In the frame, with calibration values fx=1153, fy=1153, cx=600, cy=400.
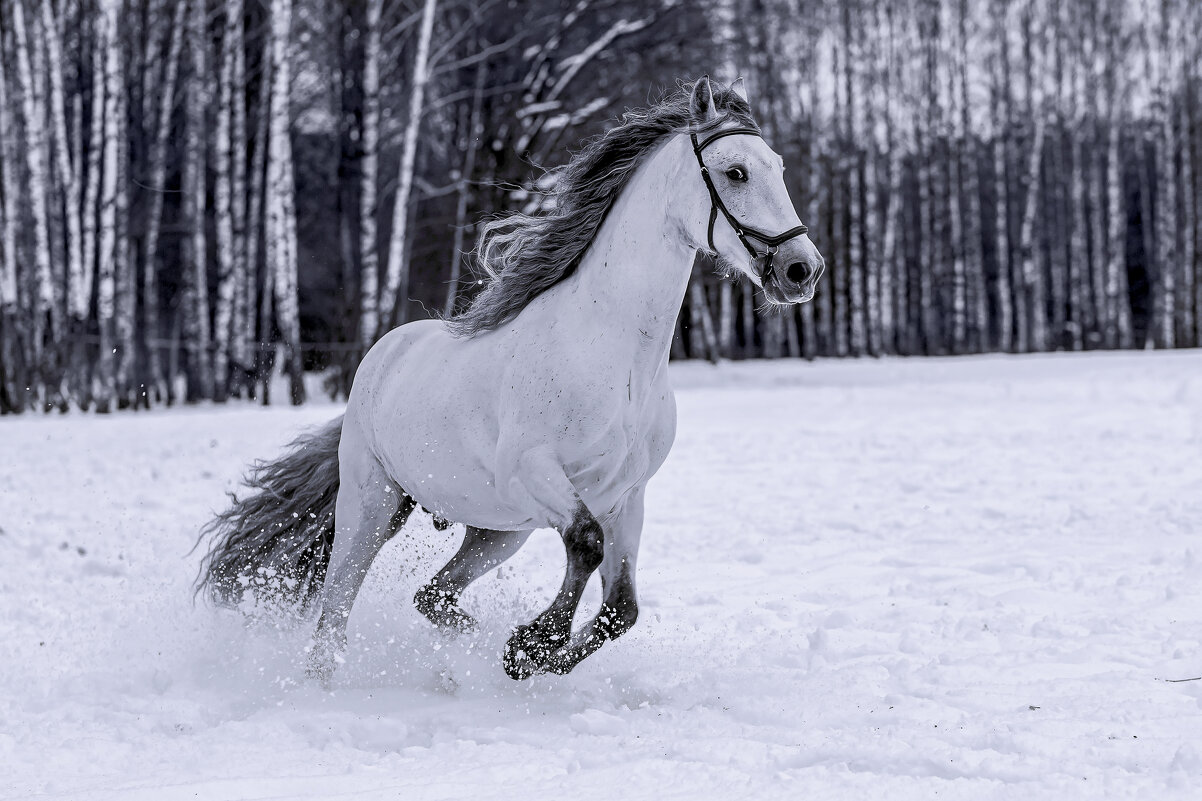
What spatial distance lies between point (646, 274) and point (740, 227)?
38 cm

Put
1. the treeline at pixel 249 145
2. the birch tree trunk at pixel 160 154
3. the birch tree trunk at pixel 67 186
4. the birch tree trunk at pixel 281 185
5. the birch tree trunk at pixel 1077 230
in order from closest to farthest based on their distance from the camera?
the treeline at pixel 249 145 → the birch tree trunk at pixel 67 186 → the birch tree trunk at pixel 281 185 → the birch tree trunk at pixel 160 154 → the birch tree trunk at pixel 1077 230

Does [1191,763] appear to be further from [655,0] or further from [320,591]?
[655,0]

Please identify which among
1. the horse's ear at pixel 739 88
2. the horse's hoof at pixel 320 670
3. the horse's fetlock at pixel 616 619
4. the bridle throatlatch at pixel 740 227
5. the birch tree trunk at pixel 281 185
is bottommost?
the horse's hoof at pixel 320 670

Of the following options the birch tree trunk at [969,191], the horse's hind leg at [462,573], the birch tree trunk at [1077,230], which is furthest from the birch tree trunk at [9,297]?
the birch tree trunk at [1077,230]

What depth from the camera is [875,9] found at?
26719mm

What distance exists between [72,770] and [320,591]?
1.50 meters

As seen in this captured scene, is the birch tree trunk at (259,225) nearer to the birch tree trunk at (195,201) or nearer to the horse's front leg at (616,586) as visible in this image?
the birch tree trunk at (195,201)

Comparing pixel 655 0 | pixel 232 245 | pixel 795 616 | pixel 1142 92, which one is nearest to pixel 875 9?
pixel 1142 92

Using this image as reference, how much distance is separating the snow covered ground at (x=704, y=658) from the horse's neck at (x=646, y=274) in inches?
45.0

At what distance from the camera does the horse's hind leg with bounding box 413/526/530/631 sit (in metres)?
4.17

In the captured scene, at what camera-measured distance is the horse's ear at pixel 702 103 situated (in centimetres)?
352

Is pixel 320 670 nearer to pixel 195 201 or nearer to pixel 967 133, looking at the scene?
pixel 195 201

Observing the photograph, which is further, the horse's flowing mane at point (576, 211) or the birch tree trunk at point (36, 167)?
the birch tree trunk at point (36, 167)

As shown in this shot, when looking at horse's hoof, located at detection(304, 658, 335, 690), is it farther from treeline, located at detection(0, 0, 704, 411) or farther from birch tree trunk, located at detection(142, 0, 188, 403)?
birch tree trunk, located at detection(142, 0, 188, 403)
